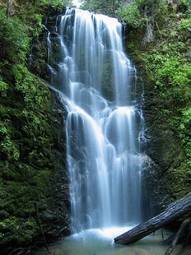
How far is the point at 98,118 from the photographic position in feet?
35.8

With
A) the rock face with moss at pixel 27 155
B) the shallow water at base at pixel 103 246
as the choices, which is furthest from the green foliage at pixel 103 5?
the shallow water at base at pixel 103 246

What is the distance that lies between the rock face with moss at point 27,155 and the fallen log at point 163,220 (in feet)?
5.01

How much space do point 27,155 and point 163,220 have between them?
3.05 meters

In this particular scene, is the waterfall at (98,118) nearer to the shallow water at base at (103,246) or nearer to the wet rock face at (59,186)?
the wet rock face at (59,186)

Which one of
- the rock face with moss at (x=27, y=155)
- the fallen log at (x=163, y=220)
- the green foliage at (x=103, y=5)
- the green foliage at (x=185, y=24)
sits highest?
the green foliage at (x=103, y=5)

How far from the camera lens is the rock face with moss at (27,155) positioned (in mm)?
7593

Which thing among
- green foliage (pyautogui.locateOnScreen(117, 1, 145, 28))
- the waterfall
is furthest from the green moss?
the waterfall

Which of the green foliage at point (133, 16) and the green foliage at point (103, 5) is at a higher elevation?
the green foliage at point (103, 5)

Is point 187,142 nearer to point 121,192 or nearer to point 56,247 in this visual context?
point 121,192

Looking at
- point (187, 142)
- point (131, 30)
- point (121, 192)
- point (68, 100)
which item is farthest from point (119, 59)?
point (121, 192)

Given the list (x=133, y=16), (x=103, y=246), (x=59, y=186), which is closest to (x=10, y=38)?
(x=59, y=186)

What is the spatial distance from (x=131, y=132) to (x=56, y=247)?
401 centimetres

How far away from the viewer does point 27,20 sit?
11797 millimetres

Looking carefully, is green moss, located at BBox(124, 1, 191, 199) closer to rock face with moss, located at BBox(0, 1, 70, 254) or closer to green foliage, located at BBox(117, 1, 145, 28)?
green foliage, located at BBox(117, 1, 145, 28)
